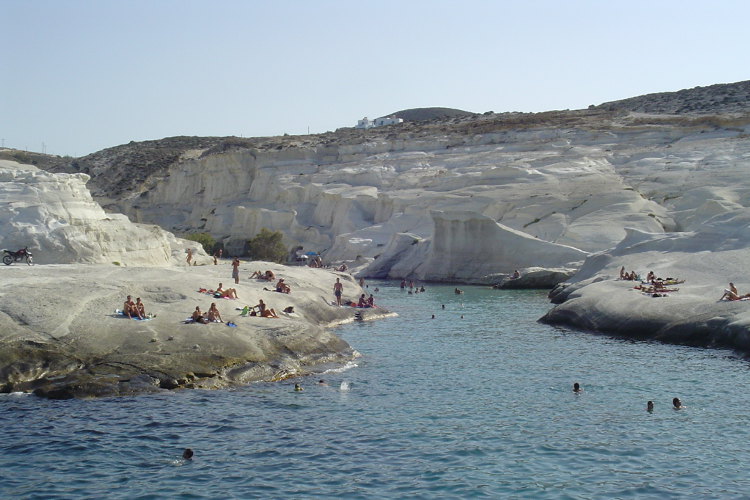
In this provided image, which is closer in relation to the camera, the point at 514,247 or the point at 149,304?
the point at 149,304

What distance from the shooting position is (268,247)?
232 feet

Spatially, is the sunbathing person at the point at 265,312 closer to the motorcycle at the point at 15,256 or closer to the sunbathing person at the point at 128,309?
the sunbathing person at the point at 128,309

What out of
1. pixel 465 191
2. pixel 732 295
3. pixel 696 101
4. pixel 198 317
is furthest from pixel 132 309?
pixel 696 101

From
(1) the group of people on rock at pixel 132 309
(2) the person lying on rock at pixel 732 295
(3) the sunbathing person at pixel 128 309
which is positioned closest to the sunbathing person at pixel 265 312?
(1) the group of people on rock at pixel 132 309

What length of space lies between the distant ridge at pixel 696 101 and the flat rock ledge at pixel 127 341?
66.0m

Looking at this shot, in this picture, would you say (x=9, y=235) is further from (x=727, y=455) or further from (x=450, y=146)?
(x=450, y=146)

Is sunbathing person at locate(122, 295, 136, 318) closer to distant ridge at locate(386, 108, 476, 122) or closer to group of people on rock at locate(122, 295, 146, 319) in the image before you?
group of people on rock at locate(122, 295, 146, 319)

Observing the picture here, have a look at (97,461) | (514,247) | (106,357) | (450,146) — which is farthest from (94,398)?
(450,146)

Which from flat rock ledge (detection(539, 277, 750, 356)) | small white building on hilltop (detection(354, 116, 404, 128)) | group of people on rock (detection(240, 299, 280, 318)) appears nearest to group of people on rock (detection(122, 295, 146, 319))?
group of people on rock (detection(240, 299, 280, 318))

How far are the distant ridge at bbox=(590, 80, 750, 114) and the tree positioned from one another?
44.1 meters

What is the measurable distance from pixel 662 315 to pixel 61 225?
24579mm

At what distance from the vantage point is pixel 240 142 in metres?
108

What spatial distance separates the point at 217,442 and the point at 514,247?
130 feet

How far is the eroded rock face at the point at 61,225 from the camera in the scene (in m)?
34.9
